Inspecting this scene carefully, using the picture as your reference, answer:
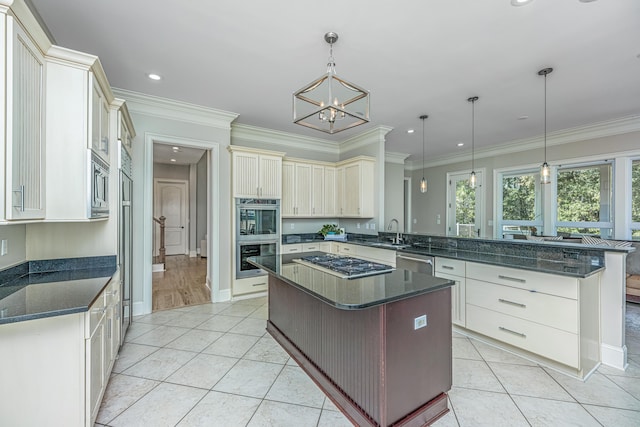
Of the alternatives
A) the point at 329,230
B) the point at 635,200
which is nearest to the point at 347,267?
the point at 329,230

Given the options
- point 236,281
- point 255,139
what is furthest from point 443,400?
point 255,139

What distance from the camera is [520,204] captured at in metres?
5.89

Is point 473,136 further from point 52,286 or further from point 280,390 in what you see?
point 52,286

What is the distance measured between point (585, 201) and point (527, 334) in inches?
156

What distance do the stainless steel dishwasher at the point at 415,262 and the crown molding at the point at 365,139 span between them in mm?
2193

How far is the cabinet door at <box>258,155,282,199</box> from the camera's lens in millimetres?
4422

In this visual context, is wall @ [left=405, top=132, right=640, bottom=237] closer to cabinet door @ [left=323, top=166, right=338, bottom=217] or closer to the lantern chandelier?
cabinet door @ [left=323, top=166, right=338, bottom=217]

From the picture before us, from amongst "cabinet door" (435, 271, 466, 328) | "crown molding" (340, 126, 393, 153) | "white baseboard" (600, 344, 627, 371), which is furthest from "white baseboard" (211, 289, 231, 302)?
"white baseboard" (600, 344, 627, 371)

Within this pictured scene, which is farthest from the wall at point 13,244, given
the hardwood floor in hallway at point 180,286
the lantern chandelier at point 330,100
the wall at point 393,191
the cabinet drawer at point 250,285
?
the wall at point 393,191

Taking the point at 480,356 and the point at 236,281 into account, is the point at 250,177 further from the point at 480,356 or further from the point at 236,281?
the point at 480,356

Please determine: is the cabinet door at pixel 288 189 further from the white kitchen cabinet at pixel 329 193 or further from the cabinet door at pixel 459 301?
the cabinet door at pixel 459 301

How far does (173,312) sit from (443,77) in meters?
4.35

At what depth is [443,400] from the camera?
6.07 feet

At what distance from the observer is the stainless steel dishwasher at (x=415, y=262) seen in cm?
331
